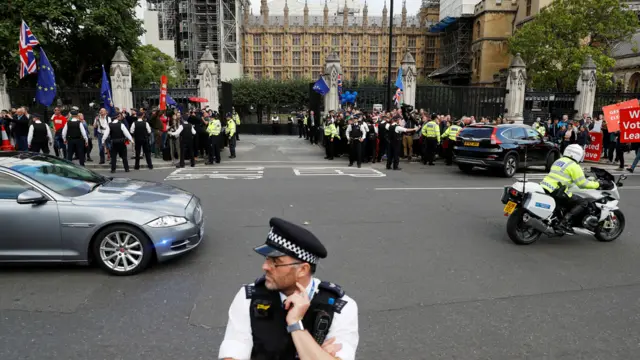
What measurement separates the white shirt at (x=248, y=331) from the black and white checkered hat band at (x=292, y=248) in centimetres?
14

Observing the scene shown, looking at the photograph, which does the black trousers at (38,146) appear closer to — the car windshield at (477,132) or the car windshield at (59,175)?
the car windshield at (59,175)

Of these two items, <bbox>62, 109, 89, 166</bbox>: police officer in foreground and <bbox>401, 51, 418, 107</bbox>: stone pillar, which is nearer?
<bbox>62, 109, 89, 166</bbox>: police officer in foreground

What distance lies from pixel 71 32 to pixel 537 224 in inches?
1204

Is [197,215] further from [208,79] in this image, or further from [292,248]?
[208,79]

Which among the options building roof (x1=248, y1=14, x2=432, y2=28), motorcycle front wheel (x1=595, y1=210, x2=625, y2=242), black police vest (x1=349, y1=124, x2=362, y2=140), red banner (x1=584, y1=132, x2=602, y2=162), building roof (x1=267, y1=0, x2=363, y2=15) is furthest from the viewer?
building roof (x1=267, y1=0, x2=363, y2=15)

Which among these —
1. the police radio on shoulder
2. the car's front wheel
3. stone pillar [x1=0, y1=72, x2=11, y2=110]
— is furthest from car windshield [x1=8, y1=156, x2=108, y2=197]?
stone pillar [x1=0, y1=72, x2=11, y2=110]

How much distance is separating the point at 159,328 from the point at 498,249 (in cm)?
460

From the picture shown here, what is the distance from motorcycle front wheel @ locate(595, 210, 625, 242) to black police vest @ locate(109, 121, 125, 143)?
37.2ft

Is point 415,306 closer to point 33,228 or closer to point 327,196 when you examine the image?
point 33,228

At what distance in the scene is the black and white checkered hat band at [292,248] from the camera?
1939 mm

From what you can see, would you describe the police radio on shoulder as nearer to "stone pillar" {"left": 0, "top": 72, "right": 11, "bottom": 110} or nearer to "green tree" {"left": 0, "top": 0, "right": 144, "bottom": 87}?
"stone pillar" {"left": 0, "top": 72, "right": 11, "bottom": 110}

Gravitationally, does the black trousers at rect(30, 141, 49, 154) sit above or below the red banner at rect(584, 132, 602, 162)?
above

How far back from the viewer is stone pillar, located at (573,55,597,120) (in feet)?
73.8

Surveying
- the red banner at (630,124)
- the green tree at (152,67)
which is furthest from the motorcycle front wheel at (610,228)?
the green tree at (152,67)
